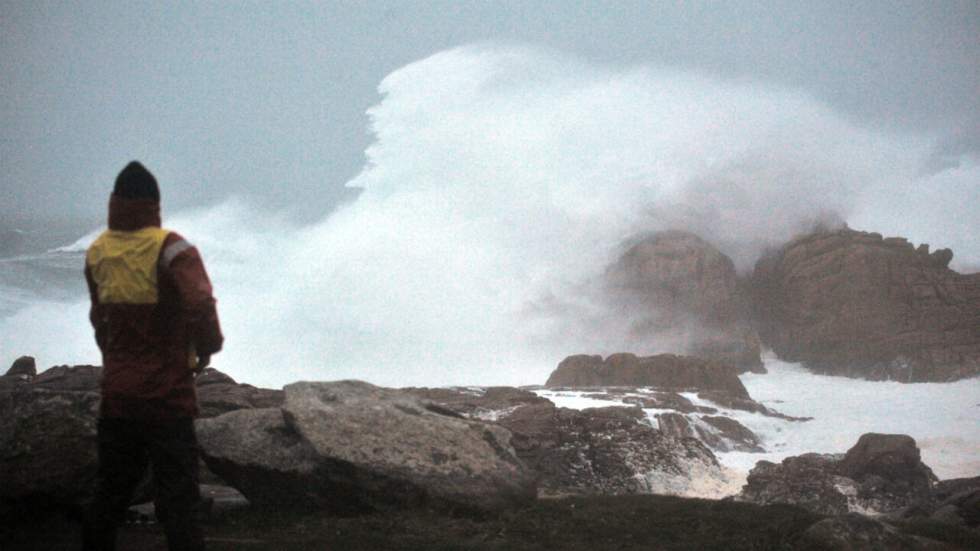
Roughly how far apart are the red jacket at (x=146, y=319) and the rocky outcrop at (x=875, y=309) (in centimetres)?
8320

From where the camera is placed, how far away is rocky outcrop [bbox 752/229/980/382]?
79062 mm

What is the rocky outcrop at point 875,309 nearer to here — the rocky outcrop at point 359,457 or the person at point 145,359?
the rocky outcrop at point 359,457

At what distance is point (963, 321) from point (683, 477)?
69758 millimetres

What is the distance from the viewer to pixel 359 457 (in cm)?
1016

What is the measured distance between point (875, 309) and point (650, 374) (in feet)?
113

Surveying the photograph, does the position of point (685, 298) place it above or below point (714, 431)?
above

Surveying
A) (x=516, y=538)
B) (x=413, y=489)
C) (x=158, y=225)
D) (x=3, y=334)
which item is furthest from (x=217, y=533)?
(x=3, y=334)

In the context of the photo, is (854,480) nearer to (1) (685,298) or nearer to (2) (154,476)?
(2) (154,476)

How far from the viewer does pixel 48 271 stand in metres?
73.6

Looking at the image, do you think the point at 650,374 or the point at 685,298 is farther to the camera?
the point at 685,298

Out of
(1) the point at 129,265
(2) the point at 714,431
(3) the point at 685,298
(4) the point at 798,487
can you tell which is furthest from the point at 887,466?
(3) the point at 685,298

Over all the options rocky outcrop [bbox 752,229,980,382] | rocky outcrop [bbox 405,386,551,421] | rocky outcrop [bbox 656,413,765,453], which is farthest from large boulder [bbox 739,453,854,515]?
rocky outcrop [bbox 752,229,980,382]

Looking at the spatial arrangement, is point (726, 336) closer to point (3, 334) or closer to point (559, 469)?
point (3, 334)

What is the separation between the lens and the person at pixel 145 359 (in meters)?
5.83
